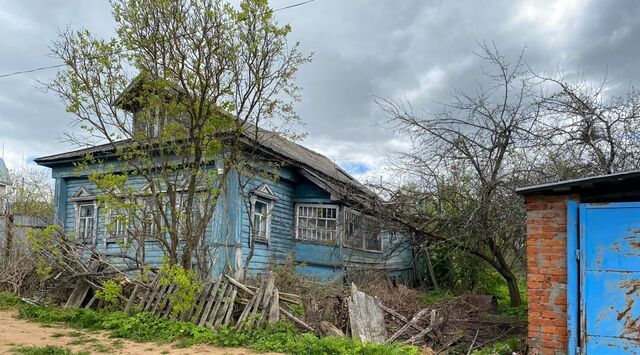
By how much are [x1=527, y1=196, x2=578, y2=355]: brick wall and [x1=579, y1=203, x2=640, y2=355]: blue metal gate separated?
0.88 feet

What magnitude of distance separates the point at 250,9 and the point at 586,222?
6.06 metres

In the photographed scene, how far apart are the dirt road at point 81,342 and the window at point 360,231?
19.4 ft

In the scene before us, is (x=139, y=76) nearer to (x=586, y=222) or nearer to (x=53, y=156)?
(x=586, y=222)

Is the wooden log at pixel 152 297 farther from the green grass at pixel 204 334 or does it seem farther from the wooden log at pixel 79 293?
the wooden log at pixel 79 293

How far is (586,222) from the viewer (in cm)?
595

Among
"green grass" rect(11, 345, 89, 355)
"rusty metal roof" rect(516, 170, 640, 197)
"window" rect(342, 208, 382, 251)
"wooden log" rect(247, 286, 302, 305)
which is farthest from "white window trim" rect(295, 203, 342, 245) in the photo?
"green grass" rect(11, 345, 89, 355)

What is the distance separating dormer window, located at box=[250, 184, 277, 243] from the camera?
13.3 meters

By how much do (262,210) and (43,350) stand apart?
7.92 m

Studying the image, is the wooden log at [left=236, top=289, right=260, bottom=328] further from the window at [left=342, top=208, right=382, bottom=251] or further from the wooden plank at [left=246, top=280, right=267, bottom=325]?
the window at [left=342, top=208, right=382, bottom=251]

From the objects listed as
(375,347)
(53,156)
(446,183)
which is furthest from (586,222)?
(53,156)

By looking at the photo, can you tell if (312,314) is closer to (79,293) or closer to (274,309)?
(274,309)

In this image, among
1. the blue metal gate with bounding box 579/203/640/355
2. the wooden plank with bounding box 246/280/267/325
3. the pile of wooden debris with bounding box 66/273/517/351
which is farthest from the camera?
the wooden plank with bounding box 246/280/267/325

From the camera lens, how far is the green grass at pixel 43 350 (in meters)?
6.26

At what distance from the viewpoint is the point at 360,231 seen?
1409cm
